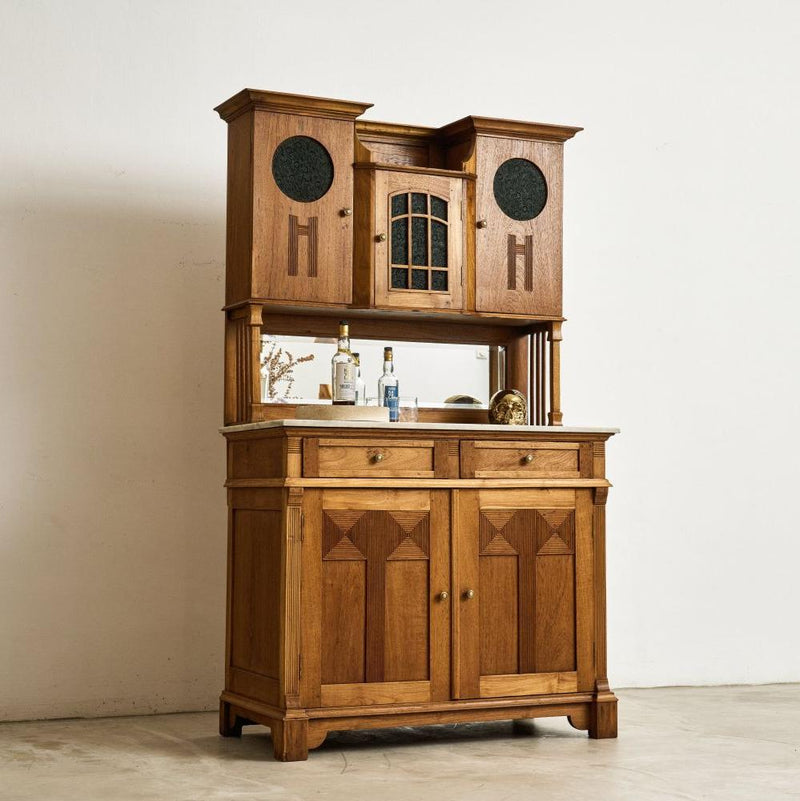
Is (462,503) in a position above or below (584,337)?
below

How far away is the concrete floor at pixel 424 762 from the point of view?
11.3ft

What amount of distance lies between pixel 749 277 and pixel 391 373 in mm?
2034

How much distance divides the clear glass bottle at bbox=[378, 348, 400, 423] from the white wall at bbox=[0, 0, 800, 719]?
74 cm

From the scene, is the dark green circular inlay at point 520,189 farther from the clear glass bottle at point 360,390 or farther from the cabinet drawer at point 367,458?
the cabinet drawer at point 367,458

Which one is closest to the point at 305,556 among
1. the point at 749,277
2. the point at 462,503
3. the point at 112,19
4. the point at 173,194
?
the point at 462,503

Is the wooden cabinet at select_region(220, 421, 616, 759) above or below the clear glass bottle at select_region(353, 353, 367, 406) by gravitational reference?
below

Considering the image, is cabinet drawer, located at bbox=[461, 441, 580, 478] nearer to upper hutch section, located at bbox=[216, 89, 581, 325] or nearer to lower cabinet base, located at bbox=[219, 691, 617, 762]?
upper hutch section, located at bbox=[216, 89, 581, 325]

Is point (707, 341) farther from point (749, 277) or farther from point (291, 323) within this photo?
point (291, 323)

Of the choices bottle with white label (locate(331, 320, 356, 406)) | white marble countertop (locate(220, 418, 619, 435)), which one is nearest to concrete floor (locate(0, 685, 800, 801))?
white marble countertop (locate(220, 418, 619, 435))

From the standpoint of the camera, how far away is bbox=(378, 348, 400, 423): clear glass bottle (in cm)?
432

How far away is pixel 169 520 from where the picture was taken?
15.6 feet

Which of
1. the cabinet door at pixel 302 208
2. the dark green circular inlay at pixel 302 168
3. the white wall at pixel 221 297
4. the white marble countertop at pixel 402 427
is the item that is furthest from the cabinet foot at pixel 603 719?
the dark green circular inlay at pixel 302 168

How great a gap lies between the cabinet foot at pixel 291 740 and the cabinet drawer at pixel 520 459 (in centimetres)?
96

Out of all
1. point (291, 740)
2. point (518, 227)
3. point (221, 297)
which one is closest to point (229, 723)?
point (291, 740)
